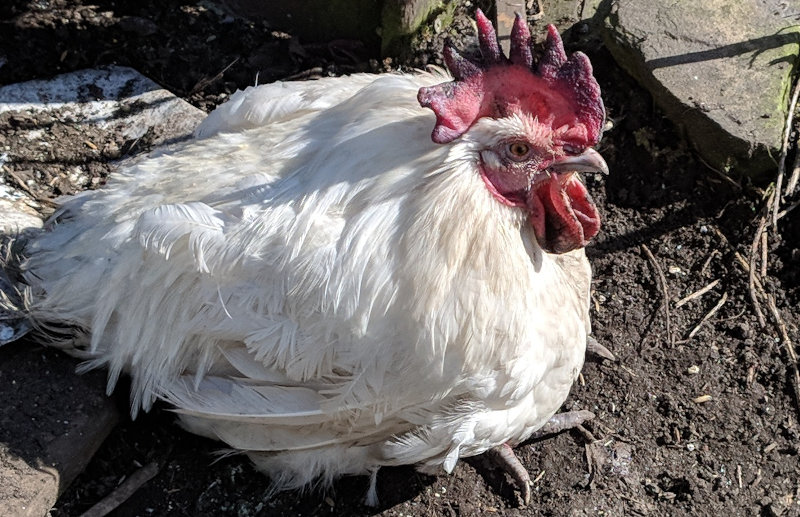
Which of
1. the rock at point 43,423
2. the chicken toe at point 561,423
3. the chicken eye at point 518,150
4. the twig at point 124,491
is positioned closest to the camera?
the chicken eye at point 518,150

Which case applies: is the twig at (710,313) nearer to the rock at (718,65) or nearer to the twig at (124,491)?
the rock at (718,65)

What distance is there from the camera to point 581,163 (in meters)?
2.96

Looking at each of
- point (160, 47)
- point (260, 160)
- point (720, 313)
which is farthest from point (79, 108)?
point (720, 313)

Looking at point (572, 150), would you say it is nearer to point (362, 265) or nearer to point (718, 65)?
point (362, 265)

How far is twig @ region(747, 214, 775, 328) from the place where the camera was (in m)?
4.47

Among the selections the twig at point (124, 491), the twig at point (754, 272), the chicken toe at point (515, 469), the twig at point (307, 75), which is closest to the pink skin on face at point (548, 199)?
the chicken toe at point (515, 469)

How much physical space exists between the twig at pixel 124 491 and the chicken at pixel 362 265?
0.44 metres

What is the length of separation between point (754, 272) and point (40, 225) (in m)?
3.78

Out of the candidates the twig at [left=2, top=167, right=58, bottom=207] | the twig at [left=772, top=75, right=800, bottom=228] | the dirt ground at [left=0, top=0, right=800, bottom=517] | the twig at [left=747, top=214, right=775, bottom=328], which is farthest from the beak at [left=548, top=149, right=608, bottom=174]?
the twig at [left=2, top=167, right=58, bottom=207]

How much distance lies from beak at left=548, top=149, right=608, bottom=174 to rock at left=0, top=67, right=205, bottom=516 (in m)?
2.23

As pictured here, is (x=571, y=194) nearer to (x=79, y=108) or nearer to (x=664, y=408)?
(x=664, y=408)

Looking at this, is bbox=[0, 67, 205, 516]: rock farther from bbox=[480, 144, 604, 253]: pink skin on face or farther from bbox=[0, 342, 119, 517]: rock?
bbox=[480, 144, 604, 253]: pink skin on face

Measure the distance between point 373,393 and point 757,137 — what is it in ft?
9.58

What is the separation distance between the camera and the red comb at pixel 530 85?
293 centimetres
